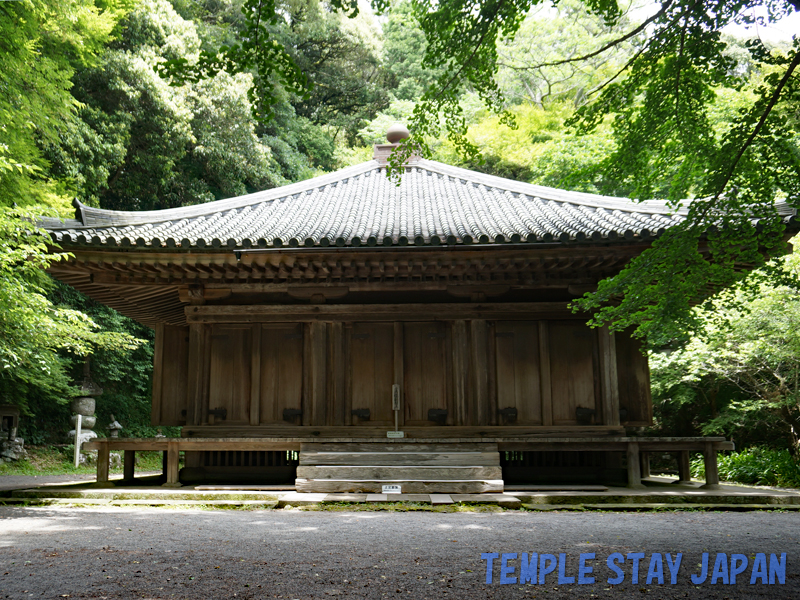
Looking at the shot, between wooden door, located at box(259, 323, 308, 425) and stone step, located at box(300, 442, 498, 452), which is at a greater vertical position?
wooden door, located at box(259, 323, 308, 425)

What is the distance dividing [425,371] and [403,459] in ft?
5.46

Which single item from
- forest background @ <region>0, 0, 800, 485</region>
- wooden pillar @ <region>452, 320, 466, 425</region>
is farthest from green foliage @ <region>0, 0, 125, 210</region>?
wooden pillar @ <region>452, 320, 466, 425</region>

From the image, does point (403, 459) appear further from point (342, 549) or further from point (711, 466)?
point (711, 466)

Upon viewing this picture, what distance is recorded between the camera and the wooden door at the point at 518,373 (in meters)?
8.81

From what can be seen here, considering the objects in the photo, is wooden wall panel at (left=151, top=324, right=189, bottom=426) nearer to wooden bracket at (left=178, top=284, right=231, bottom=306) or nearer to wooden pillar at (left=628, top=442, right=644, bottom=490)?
wooden bracket at (left=178, top=284, right=231, bottom=306)

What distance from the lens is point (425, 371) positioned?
9008 millimetres

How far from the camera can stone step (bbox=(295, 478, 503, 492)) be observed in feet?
23.6

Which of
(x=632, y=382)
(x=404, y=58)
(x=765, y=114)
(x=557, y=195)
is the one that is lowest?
(x=632, y=382)

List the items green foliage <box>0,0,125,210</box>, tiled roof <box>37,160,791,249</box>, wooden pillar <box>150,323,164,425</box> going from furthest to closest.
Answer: green foliage <box>0,0,125,210</box> < wooden pillar <box>150,323,164,425</box> < tiled roof <box>37,160,791,249</box>

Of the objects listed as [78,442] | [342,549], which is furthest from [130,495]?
[78,442]

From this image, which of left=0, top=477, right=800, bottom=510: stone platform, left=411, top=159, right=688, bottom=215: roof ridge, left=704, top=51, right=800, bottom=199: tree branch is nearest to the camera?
left=704, top=51, right=800, bottom=199: tree branch

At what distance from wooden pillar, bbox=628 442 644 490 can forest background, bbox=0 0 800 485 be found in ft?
7.45

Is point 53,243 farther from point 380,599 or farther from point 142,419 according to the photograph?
point 142,419

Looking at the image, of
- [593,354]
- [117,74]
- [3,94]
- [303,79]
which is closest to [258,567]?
[303,79]
